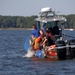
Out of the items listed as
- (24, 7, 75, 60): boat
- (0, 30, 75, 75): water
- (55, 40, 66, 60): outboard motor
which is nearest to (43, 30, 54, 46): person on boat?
(24, 7, 75, 60): boat

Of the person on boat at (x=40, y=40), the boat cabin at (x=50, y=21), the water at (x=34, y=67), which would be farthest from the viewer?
the boat cabin at (x=50, y=21)

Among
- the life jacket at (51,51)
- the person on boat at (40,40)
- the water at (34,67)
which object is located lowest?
the water at (34,67)

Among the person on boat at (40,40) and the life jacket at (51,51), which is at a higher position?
the person on boat at (40,40)

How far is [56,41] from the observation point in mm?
34469

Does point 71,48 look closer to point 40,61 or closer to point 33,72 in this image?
point 40,61

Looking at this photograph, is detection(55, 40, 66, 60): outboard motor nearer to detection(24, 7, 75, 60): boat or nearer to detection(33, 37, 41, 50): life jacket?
detection(24, 7, 75, 60): boat

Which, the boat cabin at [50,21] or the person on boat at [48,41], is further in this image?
the boat cabin at [50,21]

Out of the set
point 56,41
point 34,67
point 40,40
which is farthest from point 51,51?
point 34,67

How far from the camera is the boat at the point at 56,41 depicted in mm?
34281

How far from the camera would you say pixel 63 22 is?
3806cm

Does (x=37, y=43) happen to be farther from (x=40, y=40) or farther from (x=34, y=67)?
(x=34, y=67)

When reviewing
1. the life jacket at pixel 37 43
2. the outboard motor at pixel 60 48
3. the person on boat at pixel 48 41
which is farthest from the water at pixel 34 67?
the person on boat at pixel 48 41

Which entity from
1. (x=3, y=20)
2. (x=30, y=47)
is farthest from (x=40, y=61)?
(x=3, y=20)

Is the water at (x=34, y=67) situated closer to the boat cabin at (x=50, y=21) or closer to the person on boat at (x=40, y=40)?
the person on boat at (x=40, y=40)
